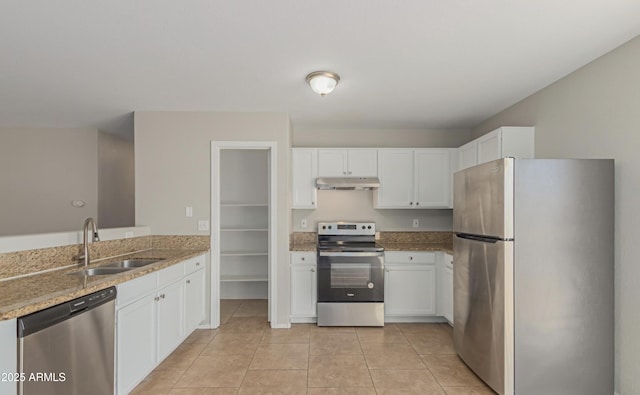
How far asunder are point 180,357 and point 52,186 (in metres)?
3.04

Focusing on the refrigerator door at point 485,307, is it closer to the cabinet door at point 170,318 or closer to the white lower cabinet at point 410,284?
the white lower cabinet at point 410,284

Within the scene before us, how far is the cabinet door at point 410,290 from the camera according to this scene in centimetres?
371

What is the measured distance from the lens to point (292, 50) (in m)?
2.15

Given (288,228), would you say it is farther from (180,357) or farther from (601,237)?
(601,237)

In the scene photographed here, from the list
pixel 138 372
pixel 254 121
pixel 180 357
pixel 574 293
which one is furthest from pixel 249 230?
pixel 574 293

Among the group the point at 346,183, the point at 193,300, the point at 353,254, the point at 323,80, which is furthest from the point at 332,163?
the point at 193,300

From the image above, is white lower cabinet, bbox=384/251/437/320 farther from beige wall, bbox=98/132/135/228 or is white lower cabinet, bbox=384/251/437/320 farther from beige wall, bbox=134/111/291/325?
beige wall, bbox=98/132/135/228

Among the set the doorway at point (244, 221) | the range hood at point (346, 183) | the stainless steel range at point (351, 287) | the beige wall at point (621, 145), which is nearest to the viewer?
the beige wall at point (621, 145)

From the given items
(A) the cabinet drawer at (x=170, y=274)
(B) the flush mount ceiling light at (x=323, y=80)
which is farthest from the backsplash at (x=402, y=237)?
(B) the flush mount ceiling light at (x=323, y=80)

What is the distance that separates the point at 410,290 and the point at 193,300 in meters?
2.34

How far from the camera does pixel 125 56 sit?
2.24 m

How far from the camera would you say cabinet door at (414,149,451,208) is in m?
4.06

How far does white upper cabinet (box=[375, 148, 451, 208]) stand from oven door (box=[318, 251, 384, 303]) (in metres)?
0.81

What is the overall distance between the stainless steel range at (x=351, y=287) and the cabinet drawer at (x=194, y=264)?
126cm
